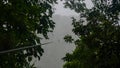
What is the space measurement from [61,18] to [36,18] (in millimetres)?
88966

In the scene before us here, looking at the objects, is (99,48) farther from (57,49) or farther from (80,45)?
(57,49)

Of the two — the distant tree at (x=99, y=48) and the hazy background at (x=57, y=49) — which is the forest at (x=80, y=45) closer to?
the distant tree at (x=99, y=48)

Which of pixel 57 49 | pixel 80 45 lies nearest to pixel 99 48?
pixel 80 45

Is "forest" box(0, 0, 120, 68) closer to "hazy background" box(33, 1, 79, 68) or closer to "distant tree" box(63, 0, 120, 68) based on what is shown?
"distant tree" box(63, 0, 120, 68)

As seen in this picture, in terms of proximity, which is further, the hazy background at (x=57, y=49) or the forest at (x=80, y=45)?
the hazy background at (x=57, y=49)

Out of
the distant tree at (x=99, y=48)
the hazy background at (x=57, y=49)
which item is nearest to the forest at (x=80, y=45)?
the distant tree at (x=99, y=48)

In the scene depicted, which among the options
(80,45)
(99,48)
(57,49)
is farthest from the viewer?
(57,49)

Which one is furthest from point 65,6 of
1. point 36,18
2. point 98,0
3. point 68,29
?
point 68,29

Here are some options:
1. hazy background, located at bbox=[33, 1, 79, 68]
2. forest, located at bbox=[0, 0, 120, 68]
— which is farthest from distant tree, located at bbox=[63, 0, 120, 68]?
hazy background, located at bbox=[33, 1, 79, 68]

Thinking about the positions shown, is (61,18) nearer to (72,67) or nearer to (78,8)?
(78,8)

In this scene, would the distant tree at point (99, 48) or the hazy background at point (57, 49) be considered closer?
the distant tree at point (99, 48)

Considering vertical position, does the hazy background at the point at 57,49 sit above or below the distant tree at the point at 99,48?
above

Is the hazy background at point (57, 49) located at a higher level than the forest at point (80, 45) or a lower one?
higher

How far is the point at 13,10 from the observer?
5.60 metres
